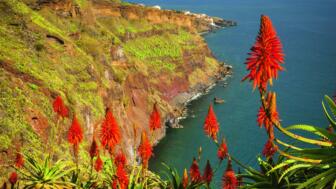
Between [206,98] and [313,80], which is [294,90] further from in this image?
[206,98]

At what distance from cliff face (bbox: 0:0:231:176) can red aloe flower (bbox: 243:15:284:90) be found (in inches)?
380

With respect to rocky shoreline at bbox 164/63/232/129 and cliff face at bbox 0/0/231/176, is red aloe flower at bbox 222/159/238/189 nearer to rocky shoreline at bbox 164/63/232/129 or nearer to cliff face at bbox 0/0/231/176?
cliff face at bbox 0/0/231/176

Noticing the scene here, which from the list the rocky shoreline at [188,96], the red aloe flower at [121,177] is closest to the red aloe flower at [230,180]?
the red aloe flower at [121,177]

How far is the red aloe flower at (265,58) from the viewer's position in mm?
10688

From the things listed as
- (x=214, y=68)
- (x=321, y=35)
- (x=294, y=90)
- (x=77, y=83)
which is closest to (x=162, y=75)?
(x=214, y=68)

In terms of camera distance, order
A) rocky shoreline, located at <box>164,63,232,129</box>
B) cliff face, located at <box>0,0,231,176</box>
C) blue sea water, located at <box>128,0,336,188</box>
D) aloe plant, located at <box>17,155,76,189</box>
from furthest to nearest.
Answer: rocky shoreline, located at <box>164,63,232,129</box> → blue sea water, located at <box>128,0,336,188</box> → cliff face, located at <box>0,0,231,176</box> → aloe plant, located at <box>17,155,76,189</box>

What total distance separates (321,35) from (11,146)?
146 metres

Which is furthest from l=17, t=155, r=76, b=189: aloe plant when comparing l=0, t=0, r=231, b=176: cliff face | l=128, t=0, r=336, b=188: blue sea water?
l=128, t=0, r=336, b=188: blue sea water

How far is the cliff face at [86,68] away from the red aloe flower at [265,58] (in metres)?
9.66

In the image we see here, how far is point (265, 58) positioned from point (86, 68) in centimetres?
5033

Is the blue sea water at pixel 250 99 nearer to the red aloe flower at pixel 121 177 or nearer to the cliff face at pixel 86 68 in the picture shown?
the cliff face at pixel 86 68

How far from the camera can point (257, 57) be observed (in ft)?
35.9

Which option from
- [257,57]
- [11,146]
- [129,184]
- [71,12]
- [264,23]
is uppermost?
[71,12]

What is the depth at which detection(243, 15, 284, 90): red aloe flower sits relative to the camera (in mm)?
10688
